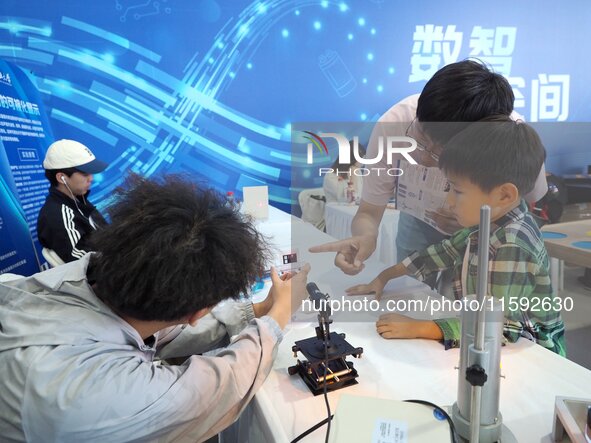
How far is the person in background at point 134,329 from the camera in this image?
57 cm

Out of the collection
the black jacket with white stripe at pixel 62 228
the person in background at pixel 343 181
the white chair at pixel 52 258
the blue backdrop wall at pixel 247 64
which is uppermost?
the blue backdrop wall at pixel 247 64

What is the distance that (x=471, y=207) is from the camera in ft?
2.13

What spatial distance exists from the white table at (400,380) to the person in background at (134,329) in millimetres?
72

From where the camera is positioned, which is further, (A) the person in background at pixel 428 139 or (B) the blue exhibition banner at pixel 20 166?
(B) the blue exhibition banner at pixel 20 166

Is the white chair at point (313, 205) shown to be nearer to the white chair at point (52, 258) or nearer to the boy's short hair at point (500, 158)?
the boy's short hair at point (500, 158)

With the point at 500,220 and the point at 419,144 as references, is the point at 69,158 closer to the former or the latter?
the point at 419,144

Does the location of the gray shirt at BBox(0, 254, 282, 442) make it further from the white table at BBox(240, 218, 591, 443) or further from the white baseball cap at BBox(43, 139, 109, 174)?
the white baseball cap at BBox(43, 139, 109, 174)

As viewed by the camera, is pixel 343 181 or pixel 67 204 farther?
pixel 67 204

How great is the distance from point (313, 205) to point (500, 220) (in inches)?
13.3

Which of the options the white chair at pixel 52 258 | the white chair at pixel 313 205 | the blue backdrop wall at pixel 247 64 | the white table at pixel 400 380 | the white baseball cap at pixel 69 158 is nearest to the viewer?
the white table at pixel 400 380

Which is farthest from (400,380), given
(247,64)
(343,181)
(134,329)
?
(247,64)

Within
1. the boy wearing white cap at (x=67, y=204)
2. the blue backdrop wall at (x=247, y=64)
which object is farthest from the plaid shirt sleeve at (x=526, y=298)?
the blue backdrop wall at (x=247, y=64)

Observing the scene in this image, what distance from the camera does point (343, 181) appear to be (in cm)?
79

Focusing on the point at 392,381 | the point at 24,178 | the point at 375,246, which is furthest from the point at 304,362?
the point at 24,178
